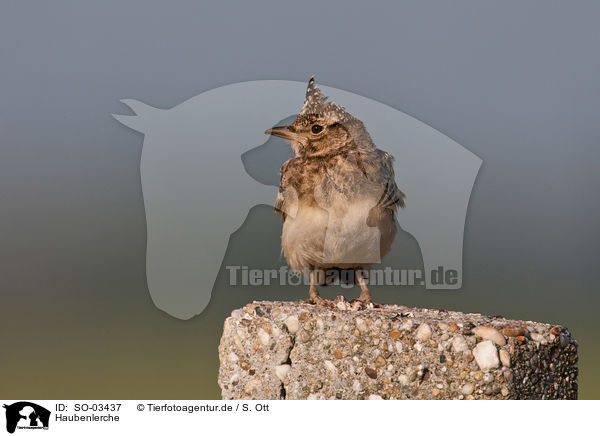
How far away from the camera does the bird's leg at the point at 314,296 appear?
5827 mm

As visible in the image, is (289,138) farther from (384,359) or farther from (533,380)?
(533,380)

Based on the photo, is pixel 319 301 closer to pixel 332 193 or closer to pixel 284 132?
pixel 332 193

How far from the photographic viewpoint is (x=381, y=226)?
6.17 m

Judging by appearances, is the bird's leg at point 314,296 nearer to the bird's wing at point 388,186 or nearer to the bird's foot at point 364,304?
the bird's foot at point 364,304

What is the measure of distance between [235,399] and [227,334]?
545 mm

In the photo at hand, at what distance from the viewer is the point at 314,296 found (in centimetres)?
620

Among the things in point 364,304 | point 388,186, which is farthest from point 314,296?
point 388,186

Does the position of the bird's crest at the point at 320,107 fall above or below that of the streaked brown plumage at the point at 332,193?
above
